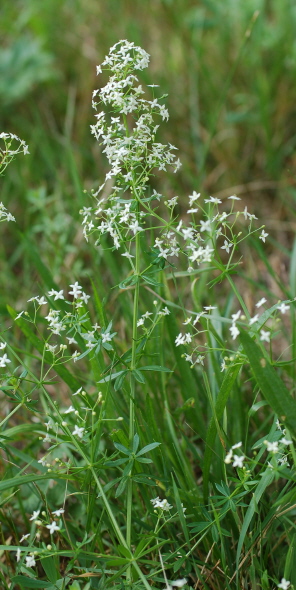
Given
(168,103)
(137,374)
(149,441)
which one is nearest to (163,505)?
(149,441)

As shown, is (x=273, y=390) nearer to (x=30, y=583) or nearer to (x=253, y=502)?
(x=253, y=502)

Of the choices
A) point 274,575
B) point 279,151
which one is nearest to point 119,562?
point 274,575

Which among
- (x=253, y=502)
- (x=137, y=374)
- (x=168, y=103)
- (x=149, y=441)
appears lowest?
(x=253, y=502)

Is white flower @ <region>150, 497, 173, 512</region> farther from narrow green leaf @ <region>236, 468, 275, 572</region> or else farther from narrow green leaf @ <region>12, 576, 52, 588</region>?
narrow green leaf @ <region>12, 576, 52, 588</region>

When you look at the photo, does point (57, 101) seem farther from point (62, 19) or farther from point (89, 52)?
point (62, 19)

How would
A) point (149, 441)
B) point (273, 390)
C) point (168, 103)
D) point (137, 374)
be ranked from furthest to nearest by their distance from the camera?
point (168, 103), point (149, 441), point (137, 374), point (273, 390)

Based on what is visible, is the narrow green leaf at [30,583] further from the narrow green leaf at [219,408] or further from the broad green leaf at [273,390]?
the broad green leaf at [273,390]

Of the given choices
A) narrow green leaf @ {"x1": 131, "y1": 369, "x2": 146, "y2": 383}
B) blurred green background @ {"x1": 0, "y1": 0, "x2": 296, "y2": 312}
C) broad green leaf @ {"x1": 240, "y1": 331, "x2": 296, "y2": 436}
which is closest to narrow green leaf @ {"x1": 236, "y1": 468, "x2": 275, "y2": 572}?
broad green leaf @ {"x1": 240, "y1": 331, "x2": 296, "y2": 436}

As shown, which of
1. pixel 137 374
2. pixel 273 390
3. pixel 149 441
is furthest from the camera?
Answer: pixel 149 441
